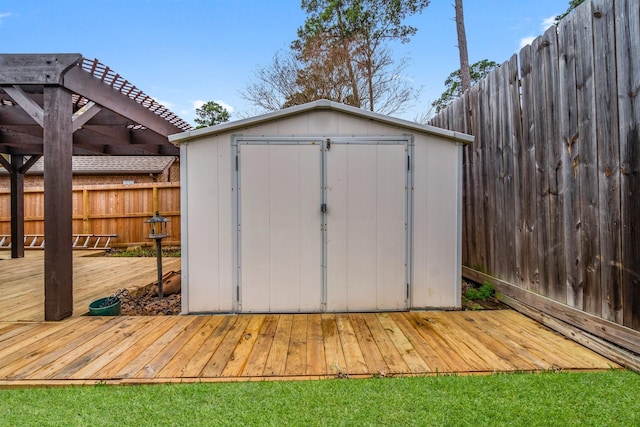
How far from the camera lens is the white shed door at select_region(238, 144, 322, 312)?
3217 millimetres

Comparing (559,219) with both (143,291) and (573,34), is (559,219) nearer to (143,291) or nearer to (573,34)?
(573,34)

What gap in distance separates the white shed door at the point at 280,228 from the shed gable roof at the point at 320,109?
0.25 m

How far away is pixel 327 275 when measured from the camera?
3240mm

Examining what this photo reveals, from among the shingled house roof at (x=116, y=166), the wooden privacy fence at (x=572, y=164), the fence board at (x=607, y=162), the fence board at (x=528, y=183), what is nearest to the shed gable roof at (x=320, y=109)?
the fence board at (x=528, y=183)

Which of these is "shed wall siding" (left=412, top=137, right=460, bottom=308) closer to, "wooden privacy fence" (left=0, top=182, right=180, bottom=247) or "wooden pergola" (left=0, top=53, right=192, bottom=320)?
"wooden pergola" (left=0, top=53, right=192, bottom=320)

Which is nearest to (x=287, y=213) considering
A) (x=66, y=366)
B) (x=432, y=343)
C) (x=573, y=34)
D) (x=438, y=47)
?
(x=432, y=343)

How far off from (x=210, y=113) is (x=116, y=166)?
1335 centimetres

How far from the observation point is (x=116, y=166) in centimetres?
1107

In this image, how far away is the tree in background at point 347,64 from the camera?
9.03m

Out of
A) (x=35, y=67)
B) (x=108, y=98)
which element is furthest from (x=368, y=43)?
(x=35, y=67)

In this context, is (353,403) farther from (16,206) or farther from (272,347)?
(16,206)

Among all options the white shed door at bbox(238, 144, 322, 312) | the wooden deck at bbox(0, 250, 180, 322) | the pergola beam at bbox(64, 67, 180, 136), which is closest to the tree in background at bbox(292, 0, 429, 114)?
the pergola beam at bbox(64, 67, 180, 136)

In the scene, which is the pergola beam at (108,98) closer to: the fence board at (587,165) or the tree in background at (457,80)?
the fence board at (587,165)

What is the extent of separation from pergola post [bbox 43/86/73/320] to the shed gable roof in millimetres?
999
